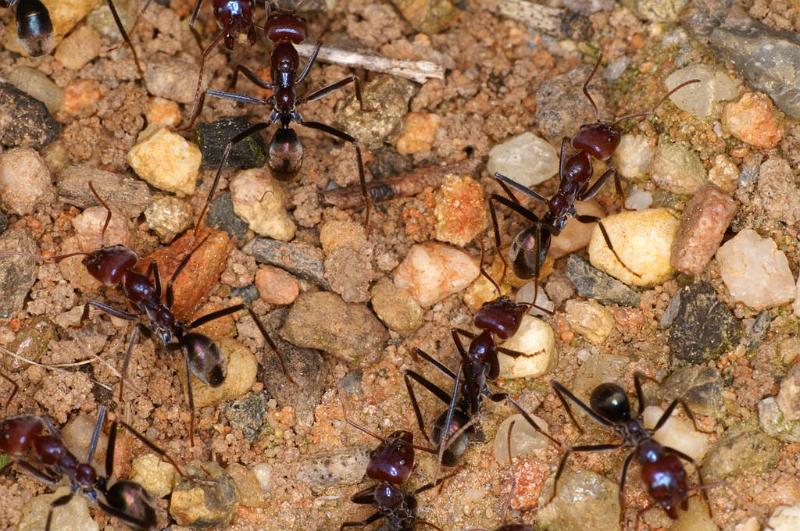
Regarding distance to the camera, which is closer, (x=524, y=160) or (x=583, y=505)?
(x=583, y=505)

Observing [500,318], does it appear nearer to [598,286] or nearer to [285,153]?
[598,286]

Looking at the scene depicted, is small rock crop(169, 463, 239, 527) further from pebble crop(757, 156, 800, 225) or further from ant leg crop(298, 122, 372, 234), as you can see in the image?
pebble crop(757, 156, 800, 225)

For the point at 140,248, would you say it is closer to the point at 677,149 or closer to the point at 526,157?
the point at 526,157

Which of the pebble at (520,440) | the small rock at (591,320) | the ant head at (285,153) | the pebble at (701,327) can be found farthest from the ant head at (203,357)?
the pebble at (701,327)

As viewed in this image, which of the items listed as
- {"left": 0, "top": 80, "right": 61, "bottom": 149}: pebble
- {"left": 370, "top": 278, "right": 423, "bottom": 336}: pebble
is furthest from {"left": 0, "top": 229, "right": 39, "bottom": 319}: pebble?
{"left": 370, "top": 278, "right": 423, "bottom": 336}: pebble

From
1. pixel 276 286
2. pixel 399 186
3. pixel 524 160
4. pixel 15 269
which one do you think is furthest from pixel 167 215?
pixel 524 160

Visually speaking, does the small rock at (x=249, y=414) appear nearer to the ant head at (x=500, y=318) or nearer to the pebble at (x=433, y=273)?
the pebble at (x=433, y=273)
